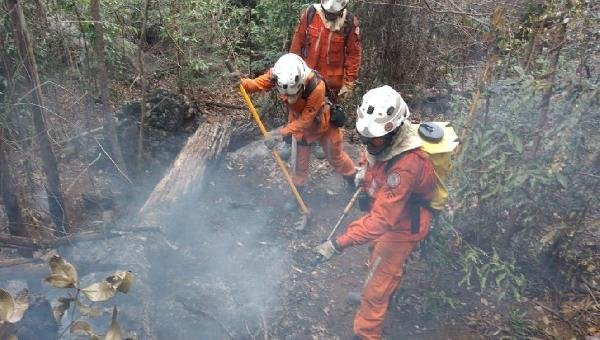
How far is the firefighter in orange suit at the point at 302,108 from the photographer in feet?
15.6

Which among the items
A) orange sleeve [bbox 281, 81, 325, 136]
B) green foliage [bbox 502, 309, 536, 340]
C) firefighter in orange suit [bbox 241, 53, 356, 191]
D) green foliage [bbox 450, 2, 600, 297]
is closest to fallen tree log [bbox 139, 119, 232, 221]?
firefighter in orange suit [bbox 241, 53, 356, 191]

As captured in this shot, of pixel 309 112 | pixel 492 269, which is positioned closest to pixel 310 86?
pixel 309 112

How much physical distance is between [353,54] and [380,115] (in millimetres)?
2597

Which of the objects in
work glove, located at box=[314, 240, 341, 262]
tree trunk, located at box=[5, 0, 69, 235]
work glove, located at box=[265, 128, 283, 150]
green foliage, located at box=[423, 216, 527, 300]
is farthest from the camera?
work glove, located at box=[265, 128, 283, 150]

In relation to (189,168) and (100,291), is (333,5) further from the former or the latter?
(100,291)

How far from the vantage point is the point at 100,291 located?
2.18 metres

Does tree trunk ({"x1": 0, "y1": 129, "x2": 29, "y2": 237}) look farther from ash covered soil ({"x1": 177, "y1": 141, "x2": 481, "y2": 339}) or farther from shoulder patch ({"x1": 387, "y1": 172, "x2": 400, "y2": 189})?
shoulder patch ({"x1": 387, "y1": 172, "x2": 400, "y2": 189})

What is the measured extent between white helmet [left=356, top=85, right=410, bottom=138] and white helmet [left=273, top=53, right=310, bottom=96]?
1402 millimetres

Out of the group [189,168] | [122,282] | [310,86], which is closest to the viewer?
[122,282]

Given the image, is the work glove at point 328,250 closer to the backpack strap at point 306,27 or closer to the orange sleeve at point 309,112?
A: the orange sleeve at point 309,112

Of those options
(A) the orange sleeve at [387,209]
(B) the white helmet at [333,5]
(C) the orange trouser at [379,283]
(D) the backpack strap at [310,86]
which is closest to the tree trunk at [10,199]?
(D) the backpack strap at [310,86]

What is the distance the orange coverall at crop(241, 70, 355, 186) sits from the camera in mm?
5020

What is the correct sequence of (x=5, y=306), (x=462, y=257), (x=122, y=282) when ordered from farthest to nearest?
(x=462, y=257) < (x=122, y=282) < (x=5, y=306)

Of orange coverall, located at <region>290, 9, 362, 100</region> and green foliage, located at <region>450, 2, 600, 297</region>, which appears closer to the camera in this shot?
green foliage, located at <region>450, 2, 600, 297</region>
